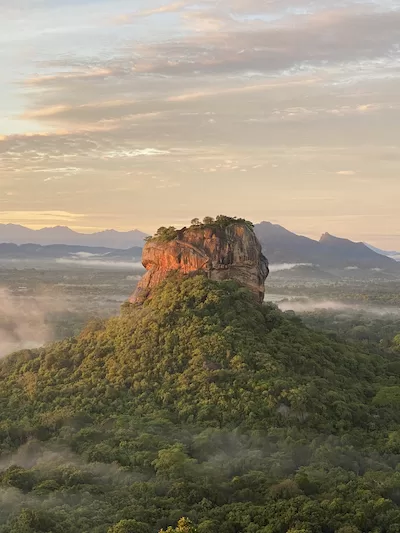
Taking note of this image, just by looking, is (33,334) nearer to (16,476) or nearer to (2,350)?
(2,350)

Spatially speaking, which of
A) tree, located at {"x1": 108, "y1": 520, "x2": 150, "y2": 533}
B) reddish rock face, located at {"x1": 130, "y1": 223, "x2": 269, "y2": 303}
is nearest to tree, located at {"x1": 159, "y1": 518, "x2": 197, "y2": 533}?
tree, located at {"x1": 108, "y1": 520, "x2": 150, "y2": 533}

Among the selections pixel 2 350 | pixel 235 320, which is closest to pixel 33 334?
pixel 2 350

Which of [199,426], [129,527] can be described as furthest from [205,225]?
[129,527]

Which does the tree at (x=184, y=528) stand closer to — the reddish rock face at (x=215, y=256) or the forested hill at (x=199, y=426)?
the forested hill at (x=199, y=426)

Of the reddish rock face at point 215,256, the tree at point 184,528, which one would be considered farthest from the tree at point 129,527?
the reddish rock face at point 215,256

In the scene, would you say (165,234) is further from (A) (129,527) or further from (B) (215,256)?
(A) (129,527)
